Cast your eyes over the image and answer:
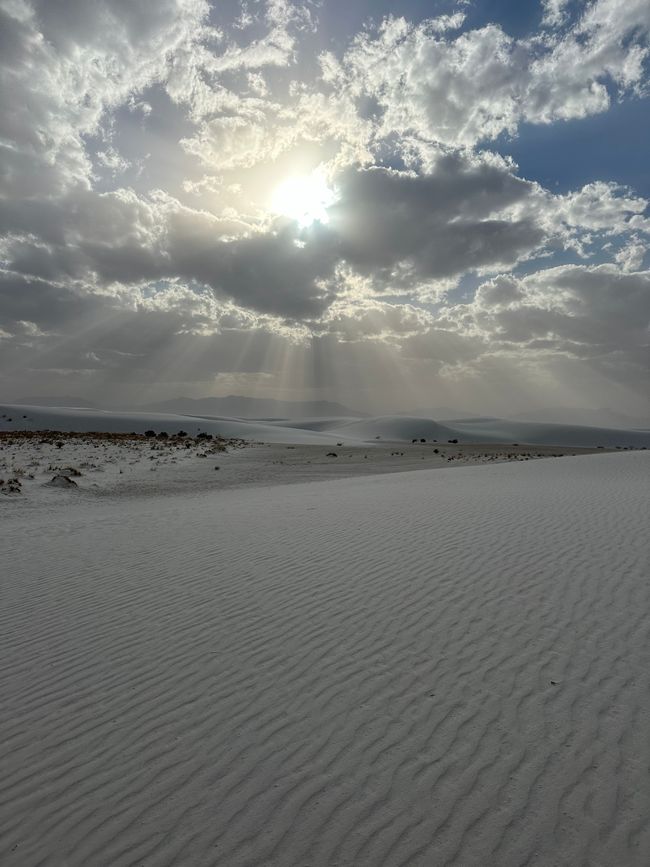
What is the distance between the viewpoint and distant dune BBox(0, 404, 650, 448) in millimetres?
70438

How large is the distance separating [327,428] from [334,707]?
106 meters

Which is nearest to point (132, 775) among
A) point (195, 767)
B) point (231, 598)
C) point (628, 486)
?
point (195, 767)

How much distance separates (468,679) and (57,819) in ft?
10.1

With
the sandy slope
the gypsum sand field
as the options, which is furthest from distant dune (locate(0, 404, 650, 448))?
the sandy slope

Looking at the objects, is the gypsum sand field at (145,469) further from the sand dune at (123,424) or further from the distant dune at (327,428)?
the sand dune at (123,424)

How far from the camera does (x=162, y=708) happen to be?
3.96 m

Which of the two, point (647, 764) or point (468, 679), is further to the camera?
point (468, 679)

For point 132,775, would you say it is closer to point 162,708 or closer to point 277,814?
point 162,708

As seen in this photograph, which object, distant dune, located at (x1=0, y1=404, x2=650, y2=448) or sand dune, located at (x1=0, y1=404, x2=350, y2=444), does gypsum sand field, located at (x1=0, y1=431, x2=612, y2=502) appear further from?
sand dune, located at (x1=0, y1=404, x2=350, y2=444)

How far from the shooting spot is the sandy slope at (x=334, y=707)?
2.73 m

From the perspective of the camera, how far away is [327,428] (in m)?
110

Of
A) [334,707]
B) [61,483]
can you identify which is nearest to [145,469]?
[61,483]

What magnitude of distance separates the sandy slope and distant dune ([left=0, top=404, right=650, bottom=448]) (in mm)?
55581

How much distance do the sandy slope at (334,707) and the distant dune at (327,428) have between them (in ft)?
182
